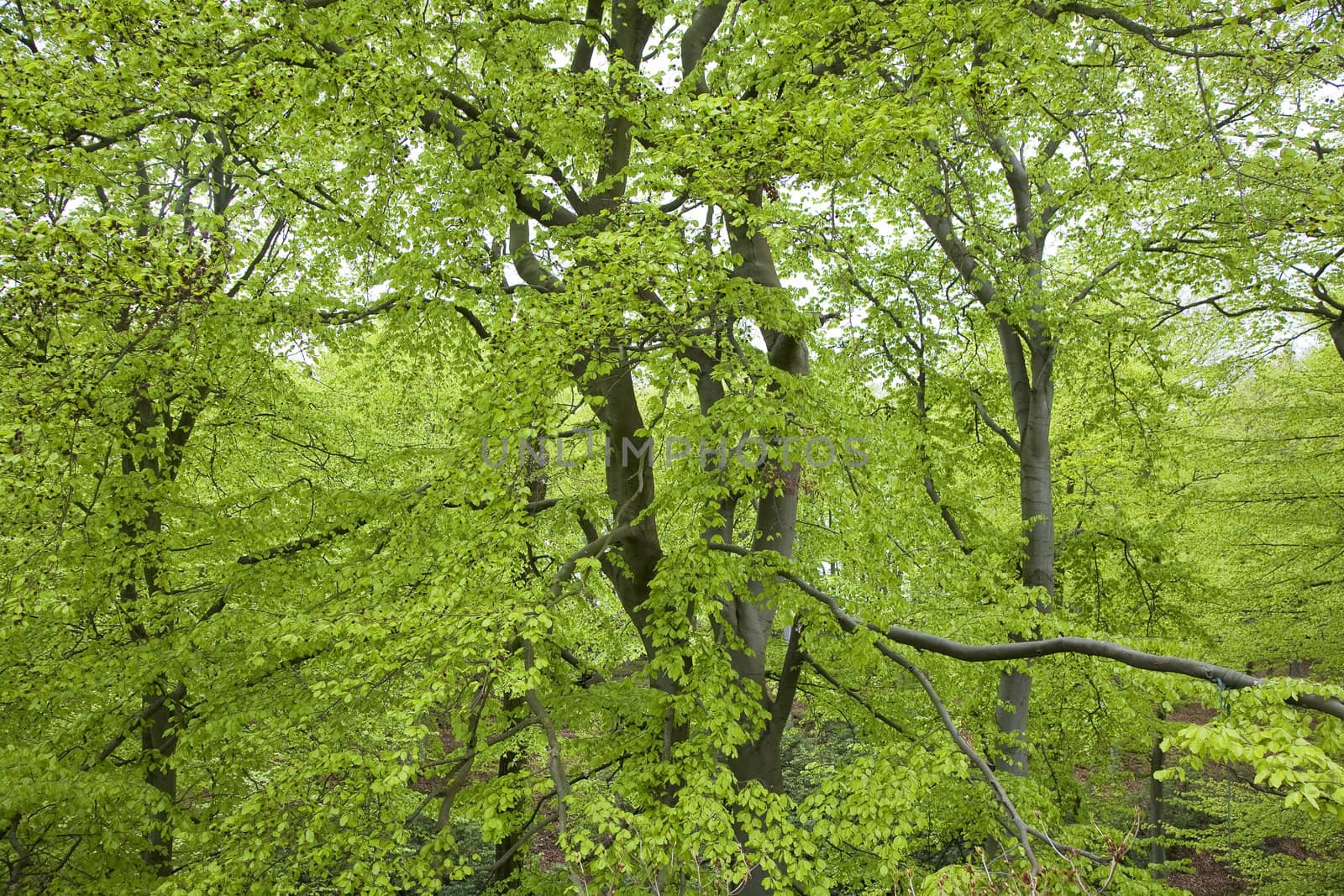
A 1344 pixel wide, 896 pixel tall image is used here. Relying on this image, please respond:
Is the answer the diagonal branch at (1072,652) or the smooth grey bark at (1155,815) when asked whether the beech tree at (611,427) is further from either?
the smooth grey bark at (1155,815)

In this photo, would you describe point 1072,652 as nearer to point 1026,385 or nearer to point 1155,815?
point 1026,385

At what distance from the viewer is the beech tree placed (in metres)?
4.57

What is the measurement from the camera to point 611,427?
6.83m

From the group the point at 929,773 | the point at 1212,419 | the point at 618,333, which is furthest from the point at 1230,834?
the point at 618,333

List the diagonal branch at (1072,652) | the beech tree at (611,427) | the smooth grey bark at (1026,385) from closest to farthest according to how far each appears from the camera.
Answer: the diagonal branch at (1072,652), the beech tree at (611,427), the smooth grey bark at (1026,385)

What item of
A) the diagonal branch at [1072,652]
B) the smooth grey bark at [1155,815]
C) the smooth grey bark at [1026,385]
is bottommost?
the smooth grey bark at [1155,815]

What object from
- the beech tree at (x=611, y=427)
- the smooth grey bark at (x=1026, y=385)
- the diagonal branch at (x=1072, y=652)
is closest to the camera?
the diagonal branch at (x=1072, y=652)

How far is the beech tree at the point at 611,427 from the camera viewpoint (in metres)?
4.57

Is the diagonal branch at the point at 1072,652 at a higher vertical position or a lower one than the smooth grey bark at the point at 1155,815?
higher

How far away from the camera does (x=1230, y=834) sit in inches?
432

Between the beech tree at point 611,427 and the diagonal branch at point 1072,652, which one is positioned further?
the beech tree at point 611,427

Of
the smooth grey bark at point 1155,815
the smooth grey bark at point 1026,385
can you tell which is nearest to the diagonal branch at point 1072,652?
the smooth grey bark at point 1026,385

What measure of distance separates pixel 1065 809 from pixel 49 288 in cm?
1094

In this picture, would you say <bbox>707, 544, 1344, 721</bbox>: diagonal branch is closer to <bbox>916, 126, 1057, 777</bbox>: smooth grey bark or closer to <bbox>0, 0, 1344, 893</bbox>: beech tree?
<bbox>0, 0, 1344, 893</bbox>: beech tree
